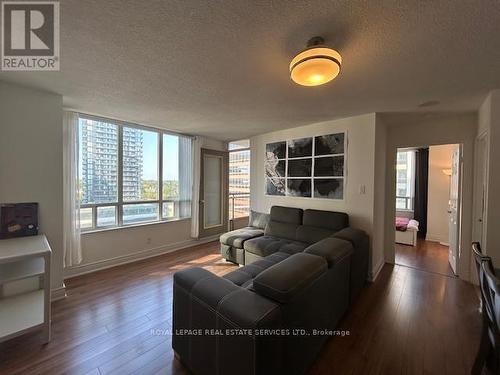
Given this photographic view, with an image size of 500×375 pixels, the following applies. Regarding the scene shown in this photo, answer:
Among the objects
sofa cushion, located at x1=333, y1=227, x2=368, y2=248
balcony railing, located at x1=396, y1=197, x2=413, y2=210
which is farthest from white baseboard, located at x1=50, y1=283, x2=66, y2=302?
balcony railing, located at x1=396, y1=197, x2=413, y2=210

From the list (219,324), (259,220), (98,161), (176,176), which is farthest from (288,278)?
(176,176)

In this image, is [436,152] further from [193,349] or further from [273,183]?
[193,349]

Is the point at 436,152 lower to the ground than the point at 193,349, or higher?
higher

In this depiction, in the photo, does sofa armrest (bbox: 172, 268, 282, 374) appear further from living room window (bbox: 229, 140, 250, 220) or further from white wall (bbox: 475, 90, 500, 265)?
living room window (bbox: 229, 140, 250, 220)

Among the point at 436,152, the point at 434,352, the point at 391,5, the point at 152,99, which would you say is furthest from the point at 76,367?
the point at 436,152

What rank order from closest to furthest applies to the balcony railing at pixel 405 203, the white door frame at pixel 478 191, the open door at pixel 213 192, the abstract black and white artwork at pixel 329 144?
the white door frame at pixel 478 191 → the abstract black and white artwork at pixel 329 144 → the open door at pixel 213 192 → the balcony railing at pixel 405 203

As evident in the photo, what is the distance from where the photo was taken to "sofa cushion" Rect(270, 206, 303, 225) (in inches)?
142

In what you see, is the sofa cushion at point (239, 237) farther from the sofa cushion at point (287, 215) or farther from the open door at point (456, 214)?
the open door at point (456, 214)

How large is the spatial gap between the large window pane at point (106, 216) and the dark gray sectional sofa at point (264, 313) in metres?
2.58

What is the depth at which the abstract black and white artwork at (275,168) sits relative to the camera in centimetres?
412

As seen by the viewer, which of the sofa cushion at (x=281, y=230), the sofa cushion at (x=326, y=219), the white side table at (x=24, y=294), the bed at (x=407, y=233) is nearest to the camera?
the white side table at (x=24, y=294)

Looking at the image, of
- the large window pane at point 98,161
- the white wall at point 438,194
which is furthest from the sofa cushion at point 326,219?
the white wall at point 438,194

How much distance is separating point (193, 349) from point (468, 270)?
377 cm

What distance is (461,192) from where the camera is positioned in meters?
3.11
